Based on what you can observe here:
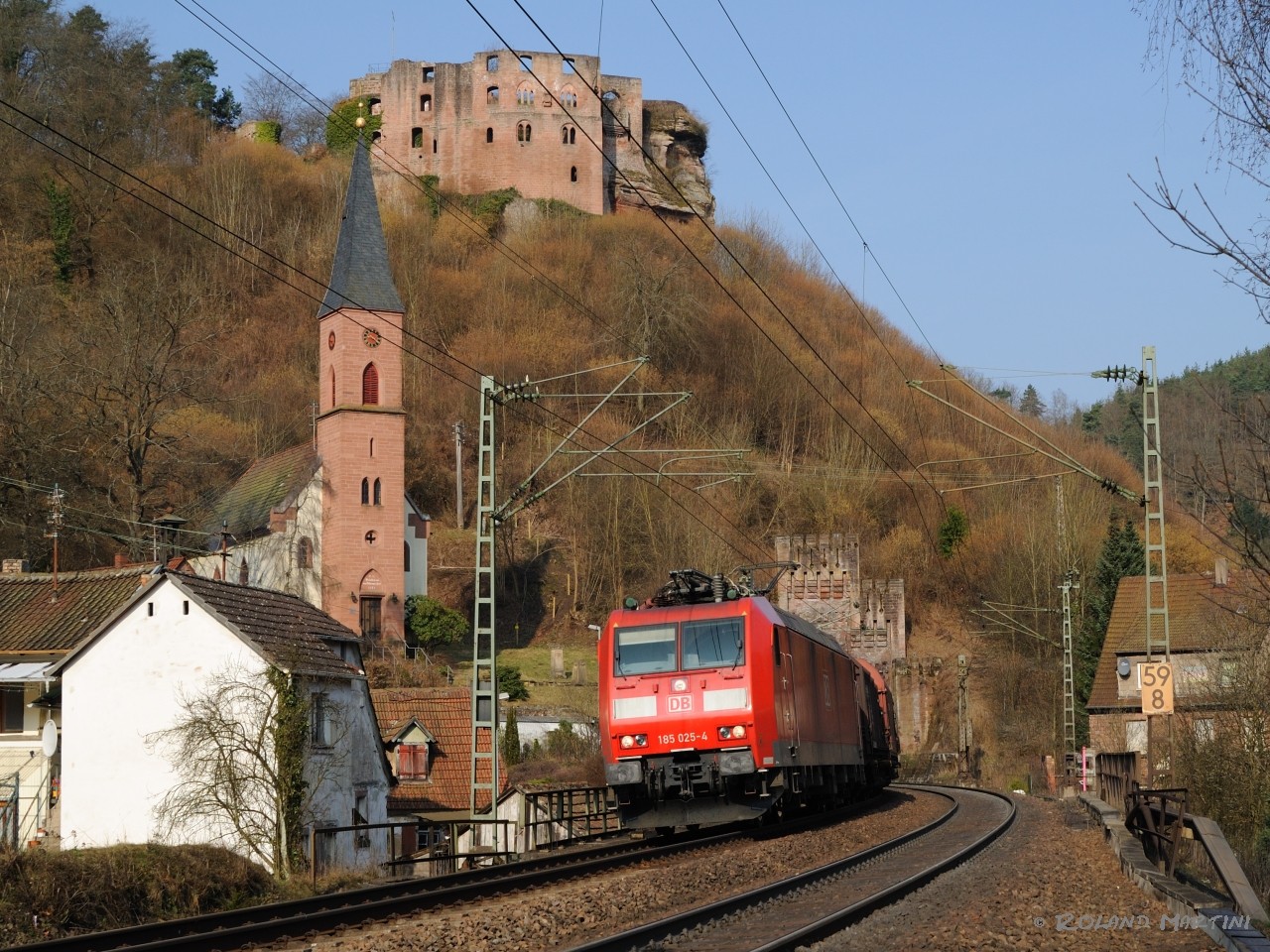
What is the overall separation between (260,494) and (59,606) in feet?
100.0

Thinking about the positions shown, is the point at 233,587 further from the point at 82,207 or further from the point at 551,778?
the point at 82,207

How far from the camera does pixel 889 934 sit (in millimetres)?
12977

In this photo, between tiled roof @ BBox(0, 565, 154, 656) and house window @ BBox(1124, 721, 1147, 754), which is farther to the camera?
house window @ BBox(1124, 721, 1147, 754)

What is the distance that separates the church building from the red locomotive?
41006mm

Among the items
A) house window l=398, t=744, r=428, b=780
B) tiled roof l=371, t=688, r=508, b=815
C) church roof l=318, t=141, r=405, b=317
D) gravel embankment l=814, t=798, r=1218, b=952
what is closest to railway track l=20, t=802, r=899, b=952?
gravel embankment l=814, t=798, r=1218, b=952

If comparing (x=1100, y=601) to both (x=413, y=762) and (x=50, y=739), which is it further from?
(x=50, y=739)

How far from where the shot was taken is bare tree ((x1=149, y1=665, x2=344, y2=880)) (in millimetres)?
25984

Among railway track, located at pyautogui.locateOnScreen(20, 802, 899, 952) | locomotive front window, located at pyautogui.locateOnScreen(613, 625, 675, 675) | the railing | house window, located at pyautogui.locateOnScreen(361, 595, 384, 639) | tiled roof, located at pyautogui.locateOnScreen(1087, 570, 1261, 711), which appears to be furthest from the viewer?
house window, located at pyautogui.locateOnScreen(361, 595, 384, 639)

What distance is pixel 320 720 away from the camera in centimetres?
2998

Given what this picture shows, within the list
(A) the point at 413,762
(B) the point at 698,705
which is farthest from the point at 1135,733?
(B) the point at 698,705

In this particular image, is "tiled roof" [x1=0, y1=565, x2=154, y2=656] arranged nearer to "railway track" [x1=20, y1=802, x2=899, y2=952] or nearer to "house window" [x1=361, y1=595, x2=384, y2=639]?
"railway track" [x1=20, y1=802, x2=899, y2=952]

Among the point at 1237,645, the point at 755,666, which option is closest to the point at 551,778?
the point at 1237,645

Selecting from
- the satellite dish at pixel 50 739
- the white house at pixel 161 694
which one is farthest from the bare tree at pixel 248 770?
the satellite dish at pixel 50 739

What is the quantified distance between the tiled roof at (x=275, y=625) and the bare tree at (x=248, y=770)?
68 cm
